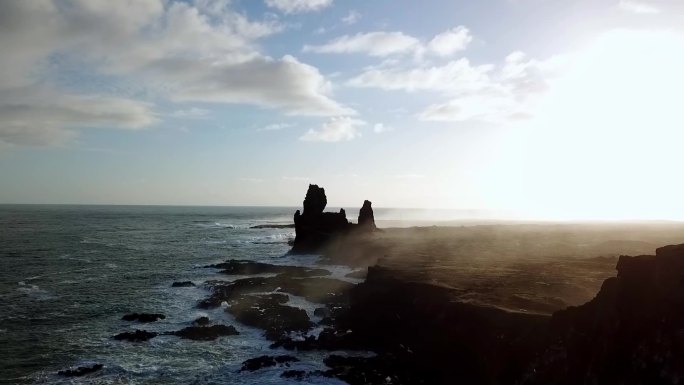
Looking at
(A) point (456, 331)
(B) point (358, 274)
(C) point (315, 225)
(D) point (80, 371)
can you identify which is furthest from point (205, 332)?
(C) point (315, 225)

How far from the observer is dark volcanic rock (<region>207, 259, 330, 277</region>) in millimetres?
66512

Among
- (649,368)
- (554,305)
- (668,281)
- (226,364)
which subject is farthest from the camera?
(226,364)

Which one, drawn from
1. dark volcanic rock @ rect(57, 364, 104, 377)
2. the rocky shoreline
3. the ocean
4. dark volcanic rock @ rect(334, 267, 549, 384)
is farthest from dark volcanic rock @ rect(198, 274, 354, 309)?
dark volcanic rock @ rect(57, 364, 104, 377)

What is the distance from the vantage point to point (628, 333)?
61.7ft

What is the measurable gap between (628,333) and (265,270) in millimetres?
58291

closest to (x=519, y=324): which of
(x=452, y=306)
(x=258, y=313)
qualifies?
(x=452, y=306)

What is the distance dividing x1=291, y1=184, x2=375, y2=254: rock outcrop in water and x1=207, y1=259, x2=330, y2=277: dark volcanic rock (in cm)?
1819

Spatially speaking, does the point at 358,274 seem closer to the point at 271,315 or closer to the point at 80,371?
the point at 271,315

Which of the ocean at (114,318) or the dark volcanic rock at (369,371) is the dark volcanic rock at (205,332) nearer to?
the ocean at (114,318)

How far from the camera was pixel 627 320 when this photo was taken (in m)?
19.0

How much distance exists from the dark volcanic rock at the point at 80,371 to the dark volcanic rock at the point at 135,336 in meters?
6.44

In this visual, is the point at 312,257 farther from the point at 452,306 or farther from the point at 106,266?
the point at 452,306

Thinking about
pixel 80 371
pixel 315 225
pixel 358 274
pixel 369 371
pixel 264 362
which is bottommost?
pixel 80 371

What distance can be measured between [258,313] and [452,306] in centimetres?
2214
